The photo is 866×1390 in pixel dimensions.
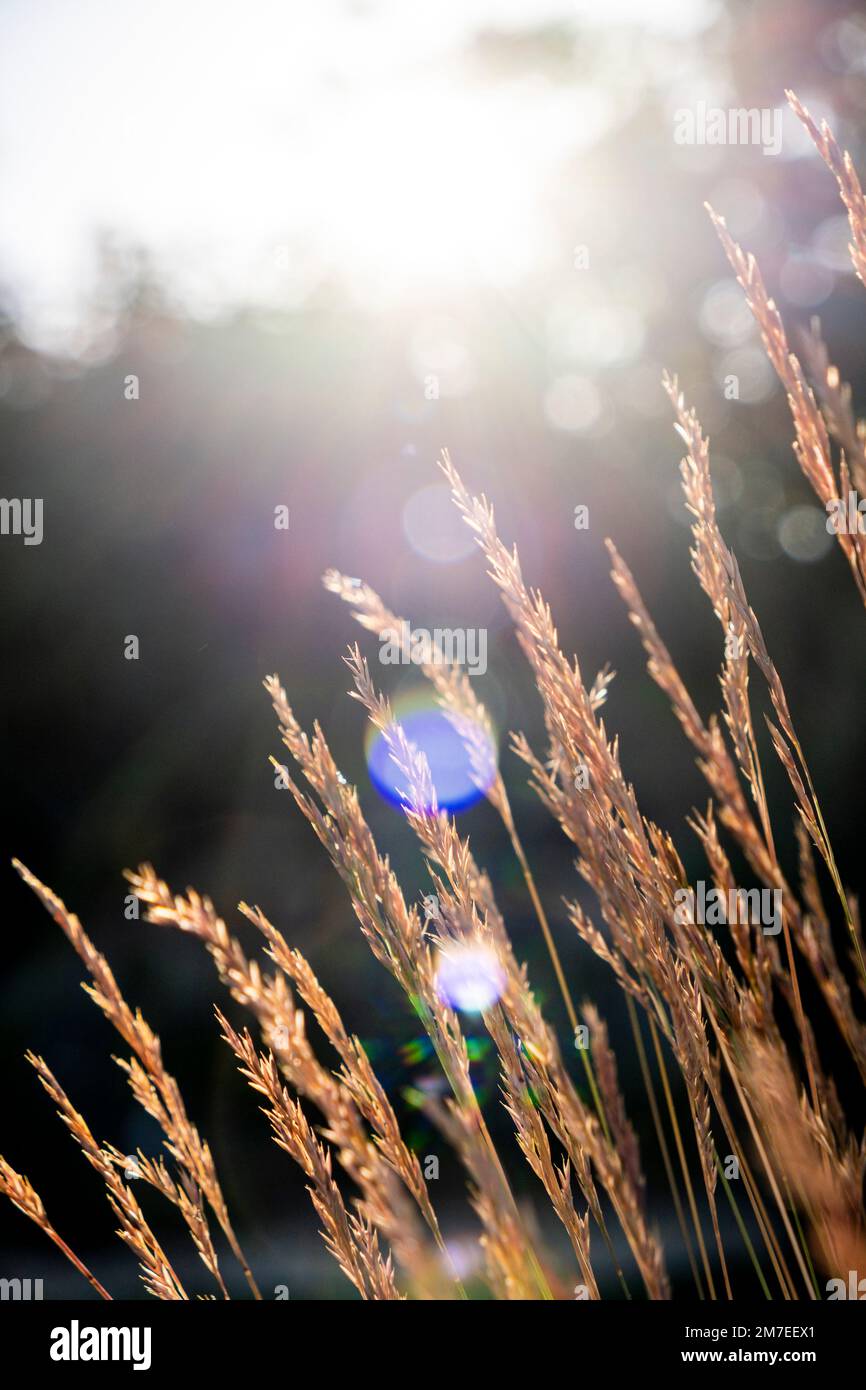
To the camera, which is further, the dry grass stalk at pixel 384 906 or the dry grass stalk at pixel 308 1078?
the dry grass stalk at pixel 384 906

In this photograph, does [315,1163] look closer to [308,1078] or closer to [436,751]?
[308,1078]

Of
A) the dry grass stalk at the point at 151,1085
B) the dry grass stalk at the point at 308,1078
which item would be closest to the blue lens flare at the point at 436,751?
the dry grass stalk at the point at 151,1085


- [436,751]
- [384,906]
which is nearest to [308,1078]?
[384,906]

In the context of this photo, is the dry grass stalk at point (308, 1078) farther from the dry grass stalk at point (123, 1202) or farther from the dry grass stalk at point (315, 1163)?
the dry grass stalk at point (123, 1202)

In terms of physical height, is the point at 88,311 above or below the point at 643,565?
above

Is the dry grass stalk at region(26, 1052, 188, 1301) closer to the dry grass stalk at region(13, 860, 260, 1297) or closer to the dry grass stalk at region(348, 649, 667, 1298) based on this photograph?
the dry grass stalk at region(13, 860, 260, 1297)

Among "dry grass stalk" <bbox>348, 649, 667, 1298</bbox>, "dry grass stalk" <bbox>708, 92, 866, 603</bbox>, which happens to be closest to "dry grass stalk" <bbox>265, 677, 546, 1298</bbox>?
"dry grass stalk" <bbox>348, 649, 667, 1298</bbox>

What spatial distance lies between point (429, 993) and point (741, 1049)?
32 centimetres

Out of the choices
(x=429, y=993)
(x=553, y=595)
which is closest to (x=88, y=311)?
(x=553, y=595)

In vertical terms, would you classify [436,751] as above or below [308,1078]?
above

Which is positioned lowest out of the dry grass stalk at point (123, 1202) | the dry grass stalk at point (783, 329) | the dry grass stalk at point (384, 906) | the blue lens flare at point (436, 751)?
the dry grass stalk at point (123, 1202)

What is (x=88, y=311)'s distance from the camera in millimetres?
4102

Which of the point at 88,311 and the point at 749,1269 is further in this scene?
the point at 88,311
